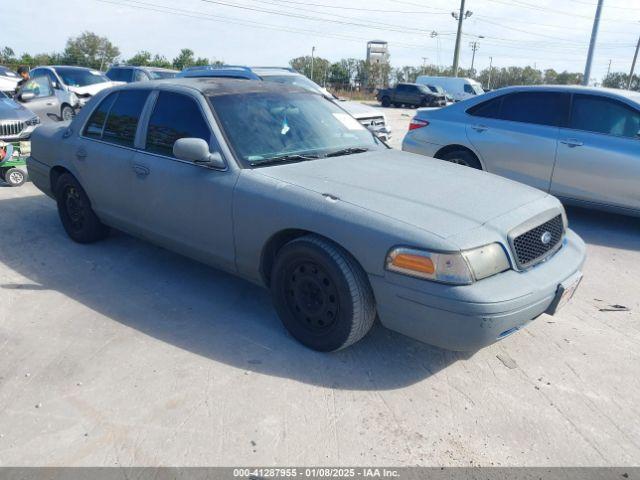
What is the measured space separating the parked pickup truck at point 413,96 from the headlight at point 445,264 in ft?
108

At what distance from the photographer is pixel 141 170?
4121 mm

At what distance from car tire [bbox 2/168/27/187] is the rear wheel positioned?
592 cm

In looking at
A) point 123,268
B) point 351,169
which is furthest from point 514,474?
point 123,268

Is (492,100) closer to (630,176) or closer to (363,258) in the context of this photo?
(630,176)

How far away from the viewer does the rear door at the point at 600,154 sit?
5688mm

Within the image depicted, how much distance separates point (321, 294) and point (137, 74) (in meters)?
15.5

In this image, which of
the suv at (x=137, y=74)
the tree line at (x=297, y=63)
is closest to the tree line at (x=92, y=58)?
the tree line at (x=297, y=63)

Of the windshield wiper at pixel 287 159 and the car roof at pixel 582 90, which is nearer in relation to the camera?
the windshield wiper at pixel 287 159

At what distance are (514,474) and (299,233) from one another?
5.79ft

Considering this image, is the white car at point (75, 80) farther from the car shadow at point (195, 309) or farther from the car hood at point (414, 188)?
the car hood at point (414, 188)

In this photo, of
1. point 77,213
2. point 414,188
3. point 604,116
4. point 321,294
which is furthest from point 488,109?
point 77,213

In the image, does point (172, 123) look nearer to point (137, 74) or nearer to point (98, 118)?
point (98, 118)

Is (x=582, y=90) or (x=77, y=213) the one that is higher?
(x=582, y=90)

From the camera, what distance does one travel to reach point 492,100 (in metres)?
6.71
